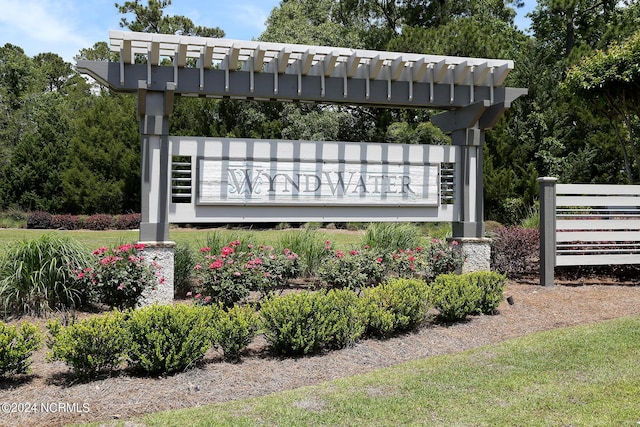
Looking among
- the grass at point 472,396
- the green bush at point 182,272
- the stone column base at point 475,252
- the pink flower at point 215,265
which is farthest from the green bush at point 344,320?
the stone column base at point 475,252

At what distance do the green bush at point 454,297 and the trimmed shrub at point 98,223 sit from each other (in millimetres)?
19547

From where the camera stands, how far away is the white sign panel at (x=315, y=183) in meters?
7.40

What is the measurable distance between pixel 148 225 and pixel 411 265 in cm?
345

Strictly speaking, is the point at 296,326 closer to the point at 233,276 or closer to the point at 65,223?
the point at 233,276

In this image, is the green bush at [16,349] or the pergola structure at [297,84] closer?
the green bush at [16,349]

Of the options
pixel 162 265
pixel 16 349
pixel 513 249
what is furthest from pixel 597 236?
pixel 16 349

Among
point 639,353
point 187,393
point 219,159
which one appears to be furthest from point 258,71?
point 639,353

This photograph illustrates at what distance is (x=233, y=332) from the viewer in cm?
454

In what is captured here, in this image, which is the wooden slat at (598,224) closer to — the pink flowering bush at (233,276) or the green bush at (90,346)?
the pink flowering bush at (233,276)

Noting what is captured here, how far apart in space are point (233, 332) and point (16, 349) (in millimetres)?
1569

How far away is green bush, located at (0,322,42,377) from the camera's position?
392cm

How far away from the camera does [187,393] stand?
390cm

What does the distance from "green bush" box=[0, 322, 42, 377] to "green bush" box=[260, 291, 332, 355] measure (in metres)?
1.79

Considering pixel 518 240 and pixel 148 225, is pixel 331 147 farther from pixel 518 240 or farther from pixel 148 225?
pixel 518 240
